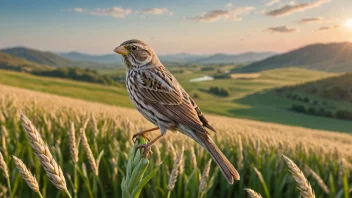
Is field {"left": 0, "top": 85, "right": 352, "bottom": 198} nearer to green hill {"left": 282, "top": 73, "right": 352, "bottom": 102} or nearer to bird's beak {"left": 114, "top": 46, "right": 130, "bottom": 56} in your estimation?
bird's beak {"left": 114, "top": 46, "right": 130, "bottom": 56}

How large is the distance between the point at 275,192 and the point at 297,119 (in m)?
100

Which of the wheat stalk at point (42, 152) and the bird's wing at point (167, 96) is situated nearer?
the wheat stalk at point (42, 152)

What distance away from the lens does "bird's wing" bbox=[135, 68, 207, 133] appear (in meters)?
2.34

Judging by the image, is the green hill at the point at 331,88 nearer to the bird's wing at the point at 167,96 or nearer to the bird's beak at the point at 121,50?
the bird's wing at the point at 167,96

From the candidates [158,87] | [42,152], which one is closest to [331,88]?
[158,87]

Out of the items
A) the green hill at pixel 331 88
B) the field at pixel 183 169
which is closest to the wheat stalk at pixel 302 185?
the field at pixel 183 169

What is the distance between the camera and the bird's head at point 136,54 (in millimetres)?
2561

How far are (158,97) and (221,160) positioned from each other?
0.89 metres

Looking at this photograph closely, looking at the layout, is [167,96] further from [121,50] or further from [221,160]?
[221,160]

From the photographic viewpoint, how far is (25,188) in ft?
23.1

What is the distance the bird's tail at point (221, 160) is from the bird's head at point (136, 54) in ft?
2.69

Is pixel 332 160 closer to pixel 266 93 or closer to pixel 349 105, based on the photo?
pixel 349 105

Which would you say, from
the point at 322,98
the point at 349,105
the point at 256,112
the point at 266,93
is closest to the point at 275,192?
the point at 256,112

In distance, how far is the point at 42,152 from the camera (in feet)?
5.04
